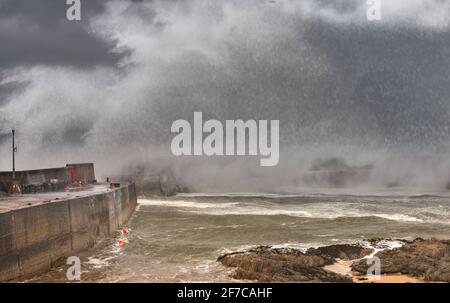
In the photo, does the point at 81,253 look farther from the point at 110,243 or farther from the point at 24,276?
the point at 24,276

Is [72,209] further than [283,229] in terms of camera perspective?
No

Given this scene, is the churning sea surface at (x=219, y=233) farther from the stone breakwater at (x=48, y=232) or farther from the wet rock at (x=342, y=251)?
the wet rock at (x=342, y=251)

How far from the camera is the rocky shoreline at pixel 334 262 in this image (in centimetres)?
1538

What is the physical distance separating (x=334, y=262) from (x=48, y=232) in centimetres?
1008

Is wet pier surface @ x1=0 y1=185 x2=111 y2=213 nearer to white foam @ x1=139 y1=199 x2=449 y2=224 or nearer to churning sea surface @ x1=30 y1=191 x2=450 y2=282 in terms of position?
churning sea surface @ x1=30 y1=191 x2=450 y2=282

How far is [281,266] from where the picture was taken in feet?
52.1

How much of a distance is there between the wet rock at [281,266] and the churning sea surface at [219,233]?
1.96 feet

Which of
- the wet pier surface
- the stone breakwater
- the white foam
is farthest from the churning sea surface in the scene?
the wet pier surface

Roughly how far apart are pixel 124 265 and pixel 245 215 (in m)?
16.2

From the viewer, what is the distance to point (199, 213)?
35000mm

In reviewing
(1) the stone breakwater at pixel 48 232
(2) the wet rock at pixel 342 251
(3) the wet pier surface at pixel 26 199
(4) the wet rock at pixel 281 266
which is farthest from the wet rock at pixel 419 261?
(3) the wet pier surface at pixel 26 199

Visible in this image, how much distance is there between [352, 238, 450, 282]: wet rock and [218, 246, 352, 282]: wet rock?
1338mm
